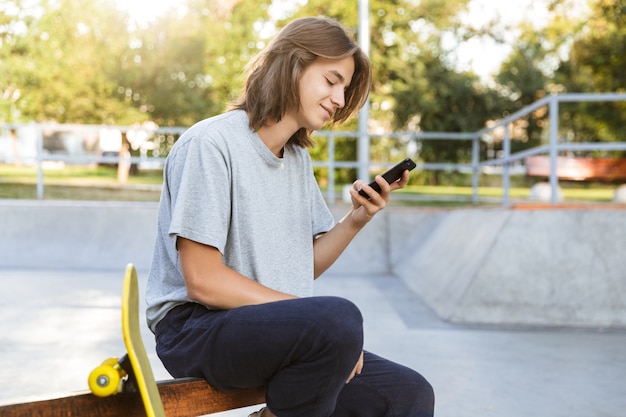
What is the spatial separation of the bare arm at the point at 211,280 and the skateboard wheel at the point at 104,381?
1.02 feet

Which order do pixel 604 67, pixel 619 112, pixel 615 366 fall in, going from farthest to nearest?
pixel 619 112, pixel 604 67, pixel 615 366

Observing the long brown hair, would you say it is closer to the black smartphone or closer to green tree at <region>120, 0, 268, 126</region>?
the black smartphone

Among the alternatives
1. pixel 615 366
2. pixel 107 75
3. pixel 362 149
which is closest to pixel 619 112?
pixel 362 149

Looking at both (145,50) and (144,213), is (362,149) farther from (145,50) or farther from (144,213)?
(145,50)

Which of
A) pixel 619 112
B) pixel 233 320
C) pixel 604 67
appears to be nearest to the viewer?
pixel 233 320

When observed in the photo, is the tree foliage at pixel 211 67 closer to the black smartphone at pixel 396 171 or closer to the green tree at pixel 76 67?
the green tree at pixel 76 67

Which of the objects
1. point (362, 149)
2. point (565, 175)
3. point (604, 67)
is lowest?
point (565, 175)

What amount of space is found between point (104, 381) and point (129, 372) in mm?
72

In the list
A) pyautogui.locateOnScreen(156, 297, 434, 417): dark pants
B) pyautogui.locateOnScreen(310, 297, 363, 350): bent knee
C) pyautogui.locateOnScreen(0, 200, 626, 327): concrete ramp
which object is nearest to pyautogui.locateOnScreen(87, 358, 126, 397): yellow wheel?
pyautogui.locateOnScreen(156, 297, 434, 417): dark pants

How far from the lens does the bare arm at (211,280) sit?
1823 millimetres

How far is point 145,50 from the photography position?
1762cm

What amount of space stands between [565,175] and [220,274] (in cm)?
1537

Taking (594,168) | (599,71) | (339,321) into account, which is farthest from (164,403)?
(599,71)

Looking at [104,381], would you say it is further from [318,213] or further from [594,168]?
[594,168]
